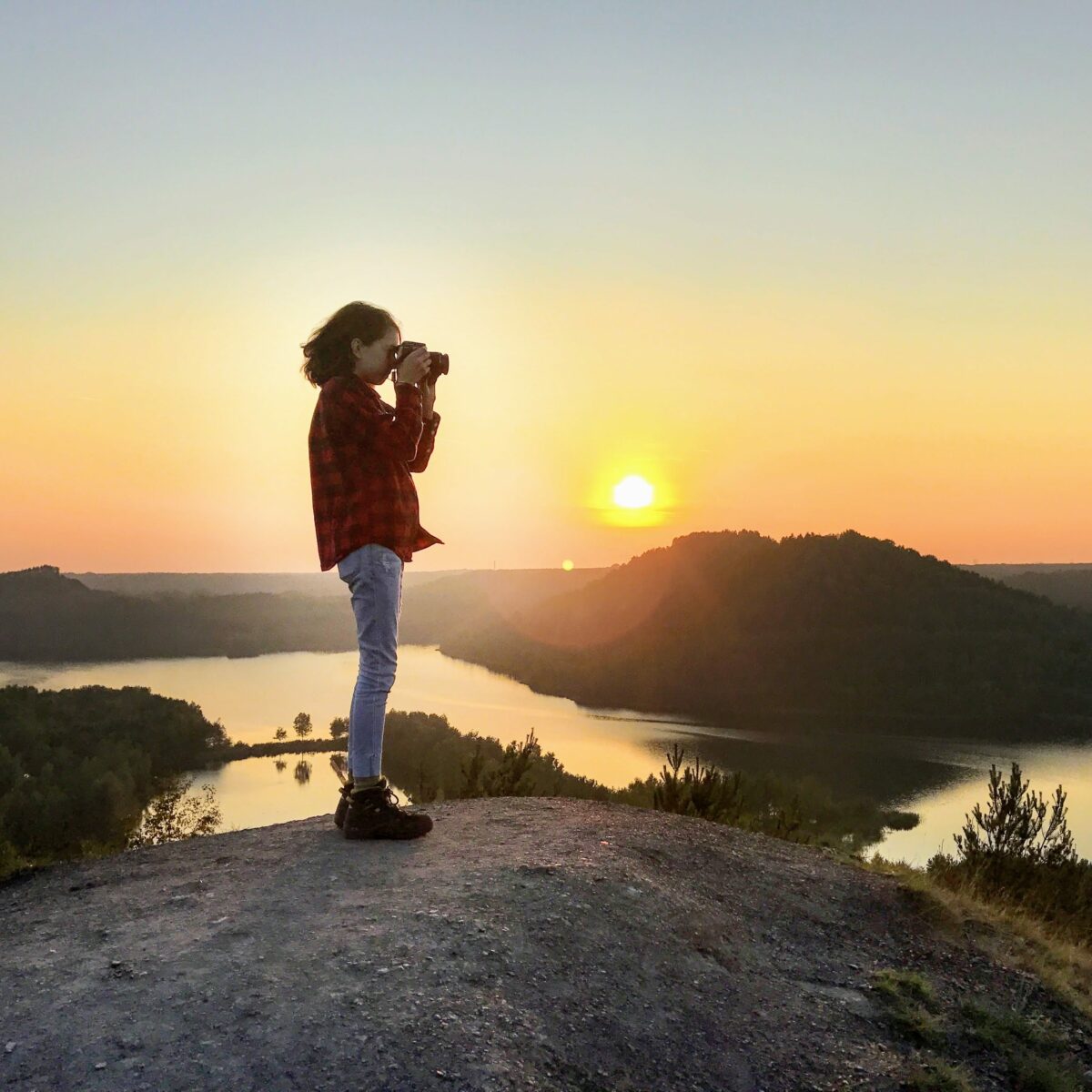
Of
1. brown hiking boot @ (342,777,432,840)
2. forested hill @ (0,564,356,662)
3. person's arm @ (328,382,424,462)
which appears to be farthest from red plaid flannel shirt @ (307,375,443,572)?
forested hill @ (0,564,356,662)

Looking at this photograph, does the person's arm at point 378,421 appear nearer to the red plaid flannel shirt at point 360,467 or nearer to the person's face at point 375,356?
the red plaid flannel shirt at point 360,467

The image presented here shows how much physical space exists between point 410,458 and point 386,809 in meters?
1.75

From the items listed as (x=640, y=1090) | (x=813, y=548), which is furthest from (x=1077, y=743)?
(x=640, y=1090)

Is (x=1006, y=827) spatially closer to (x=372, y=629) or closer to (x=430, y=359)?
(x=372, y=629)

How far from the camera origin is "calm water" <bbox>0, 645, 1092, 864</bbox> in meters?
41.0

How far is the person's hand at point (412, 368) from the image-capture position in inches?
158

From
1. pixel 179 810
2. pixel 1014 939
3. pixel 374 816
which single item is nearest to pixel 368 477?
pixel 374 816

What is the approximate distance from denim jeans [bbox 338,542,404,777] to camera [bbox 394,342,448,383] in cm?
85

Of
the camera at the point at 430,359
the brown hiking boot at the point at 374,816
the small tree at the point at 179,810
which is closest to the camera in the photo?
the camera at the point at 430,359

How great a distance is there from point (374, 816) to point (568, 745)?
52.0 meters

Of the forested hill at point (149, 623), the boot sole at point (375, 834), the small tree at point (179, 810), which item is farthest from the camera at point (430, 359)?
the forested hill at point (149, 623)

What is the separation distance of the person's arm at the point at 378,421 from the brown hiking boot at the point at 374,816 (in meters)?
1.65

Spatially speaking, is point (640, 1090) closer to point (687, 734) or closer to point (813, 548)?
point (687, 734)

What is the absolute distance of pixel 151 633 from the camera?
94.3 meters
